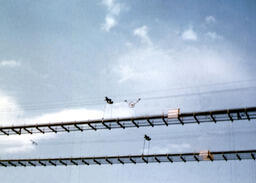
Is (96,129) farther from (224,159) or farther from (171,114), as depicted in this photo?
(224,159)

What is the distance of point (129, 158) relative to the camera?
99.4 feet

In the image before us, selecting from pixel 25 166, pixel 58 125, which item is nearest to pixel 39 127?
pixel 58 125

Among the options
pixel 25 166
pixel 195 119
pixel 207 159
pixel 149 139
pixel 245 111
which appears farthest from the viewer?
pixel 25 166

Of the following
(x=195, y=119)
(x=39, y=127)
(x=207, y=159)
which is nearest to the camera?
(x=195, y=119)

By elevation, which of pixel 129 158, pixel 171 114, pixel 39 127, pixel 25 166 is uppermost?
pixel 171 114

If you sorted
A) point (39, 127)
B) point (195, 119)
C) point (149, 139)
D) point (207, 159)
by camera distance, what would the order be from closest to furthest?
point (195, 119) < point (207, 159) < point (39, 127) < point (149, 139)

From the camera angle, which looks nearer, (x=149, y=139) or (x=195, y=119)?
(x=195, y=119)

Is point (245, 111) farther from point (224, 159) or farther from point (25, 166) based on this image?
point (25, 166)

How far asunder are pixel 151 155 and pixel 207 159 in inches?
194

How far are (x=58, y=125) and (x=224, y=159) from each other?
1480 centimetres

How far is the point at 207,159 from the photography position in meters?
27.5

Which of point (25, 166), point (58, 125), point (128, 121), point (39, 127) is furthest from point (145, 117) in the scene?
point (25, 166)

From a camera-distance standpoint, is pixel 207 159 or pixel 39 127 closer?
pixel 207 159

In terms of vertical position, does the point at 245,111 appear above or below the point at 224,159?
above
